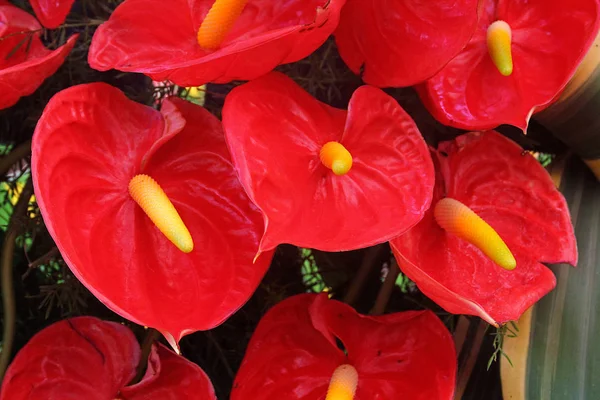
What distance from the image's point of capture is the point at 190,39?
17.8 inches

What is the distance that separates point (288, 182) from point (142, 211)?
120 millimetres

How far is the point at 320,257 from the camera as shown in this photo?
0.62 meters

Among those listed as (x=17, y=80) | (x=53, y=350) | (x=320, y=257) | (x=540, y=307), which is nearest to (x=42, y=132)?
(x=17, y=80)

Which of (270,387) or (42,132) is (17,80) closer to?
(42,132)

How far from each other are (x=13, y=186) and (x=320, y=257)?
1.07 feet

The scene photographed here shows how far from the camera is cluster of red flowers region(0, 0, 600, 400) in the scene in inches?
15.3

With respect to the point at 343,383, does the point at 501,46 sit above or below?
above

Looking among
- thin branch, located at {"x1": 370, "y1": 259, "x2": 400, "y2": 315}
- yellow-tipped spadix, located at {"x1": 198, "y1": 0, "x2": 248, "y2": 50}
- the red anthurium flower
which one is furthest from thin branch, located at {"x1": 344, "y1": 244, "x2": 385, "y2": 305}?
yellow-tipped spadix, located at {"x1": 198, "y1": 0, "x2": 248, "y2": 50}

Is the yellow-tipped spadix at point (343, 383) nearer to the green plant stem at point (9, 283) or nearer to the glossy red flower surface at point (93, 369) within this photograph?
the glossy red flower surface at point (93, 369)

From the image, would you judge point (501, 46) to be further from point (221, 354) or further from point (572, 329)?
point (221, 354)

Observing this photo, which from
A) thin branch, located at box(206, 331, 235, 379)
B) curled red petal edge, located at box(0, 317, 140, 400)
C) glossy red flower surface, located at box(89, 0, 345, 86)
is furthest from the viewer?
thin branch, located at box(206, 331, 235, 379)

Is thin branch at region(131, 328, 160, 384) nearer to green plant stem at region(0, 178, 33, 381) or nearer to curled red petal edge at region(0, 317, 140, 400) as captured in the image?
curled red petal edge at region(0, 317, 140, 400)

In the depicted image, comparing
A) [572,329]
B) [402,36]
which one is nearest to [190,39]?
[402,36]

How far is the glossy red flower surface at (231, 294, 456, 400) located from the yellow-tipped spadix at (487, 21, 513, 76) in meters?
0.19
